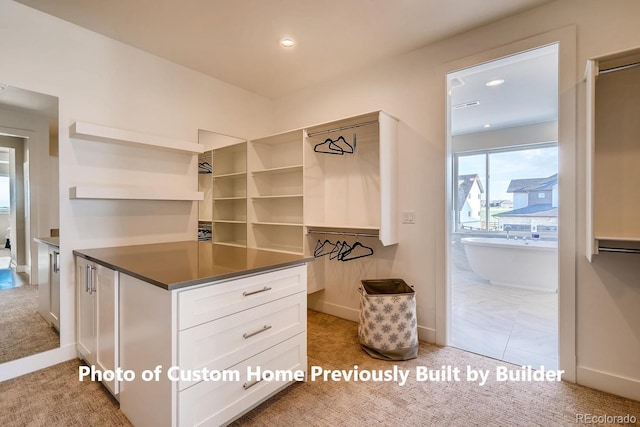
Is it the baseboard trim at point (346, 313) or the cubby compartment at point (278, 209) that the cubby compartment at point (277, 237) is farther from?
the baseboard trim at point (346, 313)

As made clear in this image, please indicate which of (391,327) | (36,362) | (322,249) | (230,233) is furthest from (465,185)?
(36,362)

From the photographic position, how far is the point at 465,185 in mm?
6094

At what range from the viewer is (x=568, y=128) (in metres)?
1.99

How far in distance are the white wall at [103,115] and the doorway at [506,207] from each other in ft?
8.26

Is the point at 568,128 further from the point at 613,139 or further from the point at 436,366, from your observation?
the point at 436,366

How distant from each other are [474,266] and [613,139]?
10.6ft

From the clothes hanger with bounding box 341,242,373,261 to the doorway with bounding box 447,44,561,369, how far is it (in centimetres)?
79

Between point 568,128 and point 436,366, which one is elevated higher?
point 568,128

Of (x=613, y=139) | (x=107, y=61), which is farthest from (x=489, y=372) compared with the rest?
(x=107, y=61)

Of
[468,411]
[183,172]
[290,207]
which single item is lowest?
[468,411]

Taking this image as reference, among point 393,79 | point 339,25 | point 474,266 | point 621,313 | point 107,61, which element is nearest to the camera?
point 621,313

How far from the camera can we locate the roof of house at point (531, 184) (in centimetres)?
503

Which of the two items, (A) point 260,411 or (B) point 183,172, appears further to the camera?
(B) point 183,172

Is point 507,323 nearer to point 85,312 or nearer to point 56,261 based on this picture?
point 85,312
